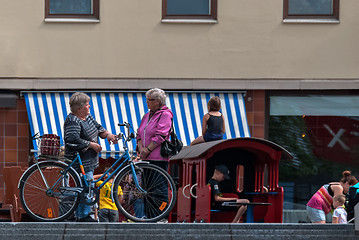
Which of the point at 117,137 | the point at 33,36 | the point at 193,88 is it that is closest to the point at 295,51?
the point at 193,88

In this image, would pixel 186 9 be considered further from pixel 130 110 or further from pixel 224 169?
pixel 224 169

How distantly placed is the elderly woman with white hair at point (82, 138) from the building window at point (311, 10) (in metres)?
8.14

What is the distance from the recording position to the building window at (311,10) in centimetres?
1939

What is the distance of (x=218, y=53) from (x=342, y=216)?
5.69m

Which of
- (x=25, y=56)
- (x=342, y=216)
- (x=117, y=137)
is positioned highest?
(x=25, y=56)

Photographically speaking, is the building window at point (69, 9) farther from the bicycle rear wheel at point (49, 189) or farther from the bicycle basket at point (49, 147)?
the bicycle rear wheel at point (49, 189)

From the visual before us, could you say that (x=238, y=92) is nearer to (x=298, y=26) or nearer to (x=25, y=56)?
(x=298, y=26)

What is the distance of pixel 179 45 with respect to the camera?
19281 millimetres

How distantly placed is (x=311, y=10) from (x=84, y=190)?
8.98 meters

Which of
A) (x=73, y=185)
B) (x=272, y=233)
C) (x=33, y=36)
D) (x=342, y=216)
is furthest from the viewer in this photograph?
(x=33, y=36)

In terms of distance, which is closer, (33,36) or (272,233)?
(272,233)

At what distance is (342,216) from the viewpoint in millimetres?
14648

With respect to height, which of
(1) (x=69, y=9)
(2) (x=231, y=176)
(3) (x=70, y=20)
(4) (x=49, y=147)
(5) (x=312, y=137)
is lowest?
(2) (x=231, y=176)

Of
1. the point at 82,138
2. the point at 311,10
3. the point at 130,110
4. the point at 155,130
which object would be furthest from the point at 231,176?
the point at 311,10
